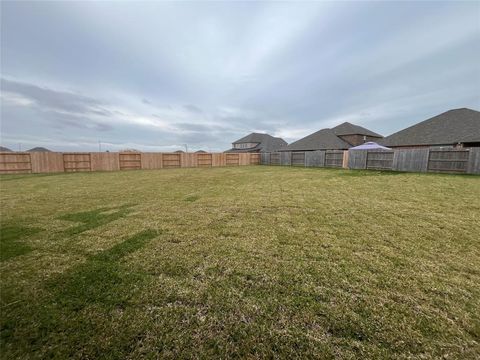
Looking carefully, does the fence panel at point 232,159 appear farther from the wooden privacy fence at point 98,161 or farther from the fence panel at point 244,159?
the fence panel at point 244,159

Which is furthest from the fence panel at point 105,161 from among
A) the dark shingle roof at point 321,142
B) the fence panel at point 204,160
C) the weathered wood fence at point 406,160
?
the dark shingle roof at point 321,142

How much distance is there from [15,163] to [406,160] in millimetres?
27424

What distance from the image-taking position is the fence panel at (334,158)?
55.8ft

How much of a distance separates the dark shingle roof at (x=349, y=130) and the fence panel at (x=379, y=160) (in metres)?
16.7

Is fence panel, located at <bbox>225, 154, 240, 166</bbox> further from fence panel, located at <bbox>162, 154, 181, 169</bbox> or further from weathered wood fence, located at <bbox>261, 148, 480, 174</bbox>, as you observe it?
weathered wood fence, located at <bbox>261, 148, 480, 174</bbox>

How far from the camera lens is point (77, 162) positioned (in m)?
16.8

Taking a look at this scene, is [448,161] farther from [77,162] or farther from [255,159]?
[77,162]

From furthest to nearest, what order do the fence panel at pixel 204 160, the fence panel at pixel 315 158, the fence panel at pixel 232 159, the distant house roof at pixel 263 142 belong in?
the distant house roof at pixel 263 142
the fence panel at pixel 232 159
the fence panel at pixel 204 160
the fence panel at pixel 315 158

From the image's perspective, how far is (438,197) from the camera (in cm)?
601

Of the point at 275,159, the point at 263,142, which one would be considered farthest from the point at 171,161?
the point at 263,142

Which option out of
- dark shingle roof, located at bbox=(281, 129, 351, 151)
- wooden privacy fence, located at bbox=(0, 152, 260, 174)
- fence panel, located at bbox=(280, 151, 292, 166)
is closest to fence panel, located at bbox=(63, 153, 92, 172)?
wooden privacy fence, located at bbox=(0, 152, 260, 174)

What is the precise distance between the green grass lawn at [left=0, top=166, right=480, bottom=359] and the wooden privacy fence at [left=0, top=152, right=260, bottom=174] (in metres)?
15.6

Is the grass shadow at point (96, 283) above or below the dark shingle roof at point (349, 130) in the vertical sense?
below

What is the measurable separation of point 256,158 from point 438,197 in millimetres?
20798
